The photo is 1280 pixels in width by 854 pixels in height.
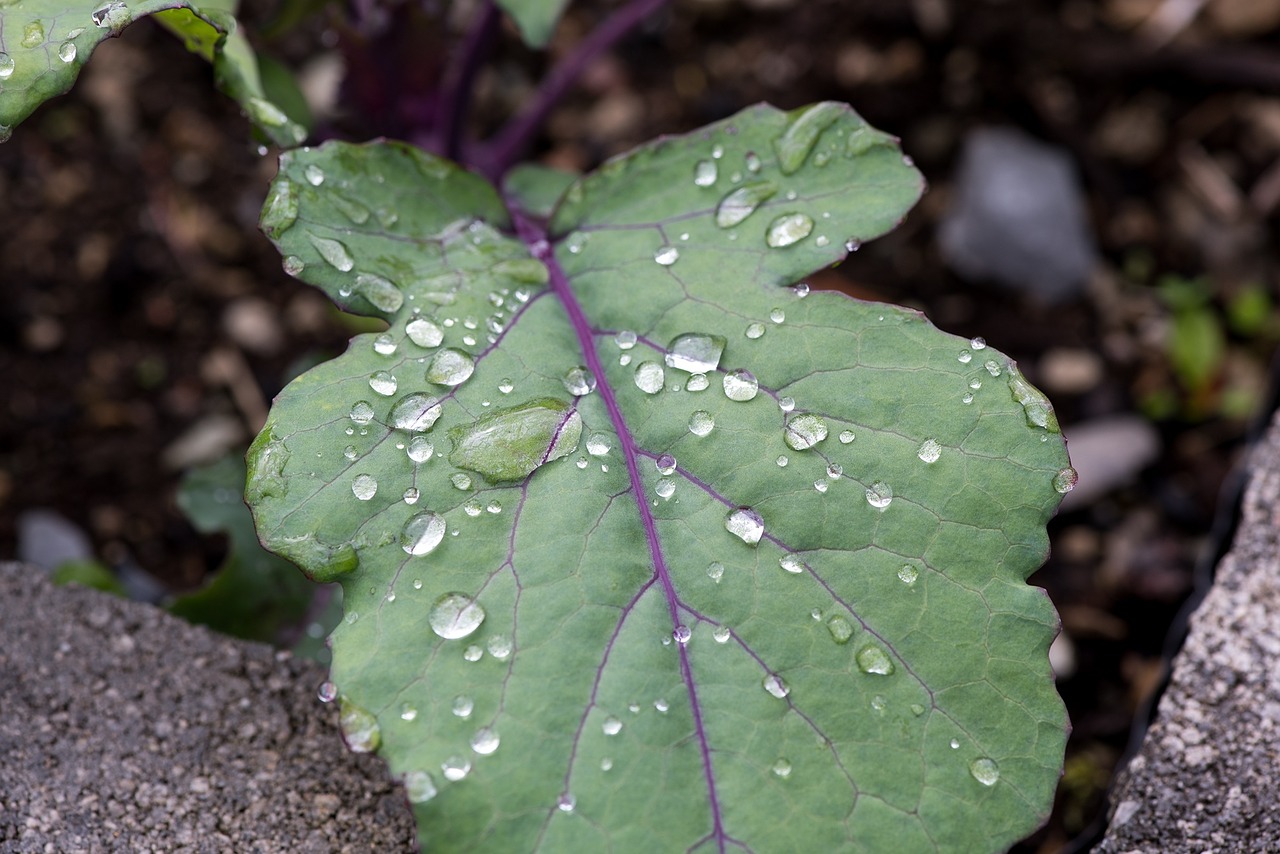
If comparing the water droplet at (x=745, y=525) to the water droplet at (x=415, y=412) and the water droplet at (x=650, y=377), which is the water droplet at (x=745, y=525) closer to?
the water droplet at (x=650, y=377)

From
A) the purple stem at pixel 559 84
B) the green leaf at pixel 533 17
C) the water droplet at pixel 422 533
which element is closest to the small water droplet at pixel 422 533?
the water droplet at pixel 422 533

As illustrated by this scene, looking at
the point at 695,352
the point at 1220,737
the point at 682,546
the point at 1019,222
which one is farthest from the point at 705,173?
the point at 1019,222

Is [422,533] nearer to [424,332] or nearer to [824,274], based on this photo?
[424,332]

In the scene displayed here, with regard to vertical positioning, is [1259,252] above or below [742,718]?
below

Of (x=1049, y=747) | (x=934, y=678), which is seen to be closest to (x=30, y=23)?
(x=934, y=678)

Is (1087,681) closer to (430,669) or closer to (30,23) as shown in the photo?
(430,669)

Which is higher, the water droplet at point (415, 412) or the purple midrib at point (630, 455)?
the water droplet at point (415, 412)
